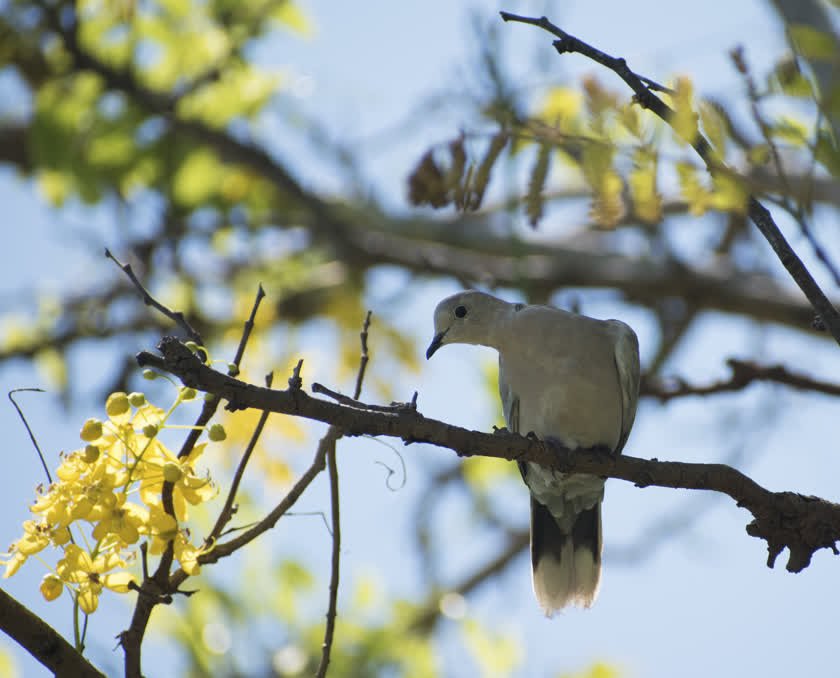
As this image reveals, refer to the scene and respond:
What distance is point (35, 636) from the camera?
→ 2.06 meters

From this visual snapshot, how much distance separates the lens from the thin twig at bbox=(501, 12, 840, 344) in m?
2.45

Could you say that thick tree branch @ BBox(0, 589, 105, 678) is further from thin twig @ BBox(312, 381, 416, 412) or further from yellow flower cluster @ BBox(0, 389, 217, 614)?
thin twig @ BBox(312, 381, 416, 412)

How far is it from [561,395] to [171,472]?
9.01 ft

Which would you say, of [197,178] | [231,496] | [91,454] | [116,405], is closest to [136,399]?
[116,405]

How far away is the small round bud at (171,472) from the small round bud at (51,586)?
1.15ft

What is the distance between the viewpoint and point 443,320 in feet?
15.8

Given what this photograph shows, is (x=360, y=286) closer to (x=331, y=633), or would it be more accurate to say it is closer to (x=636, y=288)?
(x=636, y=288)

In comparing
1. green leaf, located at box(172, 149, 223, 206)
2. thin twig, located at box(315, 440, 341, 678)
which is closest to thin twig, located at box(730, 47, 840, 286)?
thin twig, located at box(315, 440, 341, 678)

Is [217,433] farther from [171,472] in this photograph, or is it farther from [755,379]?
[755,379]

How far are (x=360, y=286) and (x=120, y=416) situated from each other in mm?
5564

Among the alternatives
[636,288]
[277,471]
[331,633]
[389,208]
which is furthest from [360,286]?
[331,633]

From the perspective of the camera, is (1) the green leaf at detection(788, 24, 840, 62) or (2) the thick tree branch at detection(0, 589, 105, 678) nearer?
(2) the thick tree branch at detection(0, 589, 105, 678)

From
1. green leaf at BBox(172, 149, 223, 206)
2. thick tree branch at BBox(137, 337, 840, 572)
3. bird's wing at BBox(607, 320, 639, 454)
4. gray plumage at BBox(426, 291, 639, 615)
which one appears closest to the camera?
thick tree branch at BBox(137, 337, 840, 572)

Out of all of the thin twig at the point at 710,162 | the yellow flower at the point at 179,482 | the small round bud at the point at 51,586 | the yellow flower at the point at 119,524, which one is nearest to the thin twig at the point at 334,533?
the yellow flower at the point at 179,482
